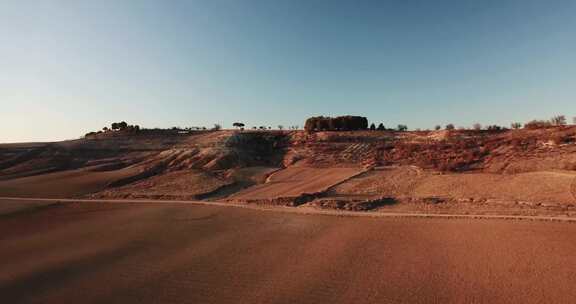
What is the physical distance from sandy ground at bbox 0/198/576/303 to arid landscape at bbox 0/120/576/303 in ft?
0.15

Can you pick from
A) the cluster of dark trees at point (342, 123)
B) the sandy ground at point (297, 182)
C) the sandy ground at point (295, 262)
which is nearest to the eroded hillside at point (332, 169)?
the sandy ground at point (297, 182)

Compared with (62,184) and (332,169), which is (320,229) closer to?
(332,169)

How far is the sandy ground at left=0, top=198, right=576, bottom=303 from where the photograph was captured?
20.2ft

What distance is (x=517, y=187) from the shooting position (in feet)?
46.1

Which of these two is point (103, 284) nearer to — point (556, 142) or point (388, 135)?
point (556, 142)

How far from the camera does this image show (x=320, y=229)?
10.4m

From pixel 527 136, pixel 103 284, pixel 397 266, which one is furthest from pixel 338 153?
pixel 103 284

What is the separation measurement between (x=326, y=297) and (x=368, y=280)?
1197 mm

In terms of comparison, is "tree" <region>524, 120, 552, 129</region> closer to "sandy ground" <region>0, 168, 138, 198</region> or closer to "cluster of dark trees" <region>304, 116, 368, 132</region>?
"cluster of dark trees" <region>304, 116, 368, 132</region>

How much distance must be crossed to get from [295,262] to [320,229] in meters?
2.85

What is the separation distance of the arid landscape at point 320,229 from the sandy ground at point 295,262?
45mm

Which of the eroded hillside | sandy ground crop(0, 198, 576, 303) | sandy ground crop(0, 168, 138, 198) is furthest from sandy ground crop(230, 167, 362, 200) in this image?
sandy ground crop(0, 168, 138, 198)

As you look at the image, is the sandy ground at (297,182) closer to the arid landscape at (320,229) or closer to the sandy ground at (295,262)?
the arid landscape at (320,229)

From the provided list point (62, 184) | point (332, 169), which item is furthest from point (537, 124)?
point (62, 184)
